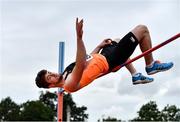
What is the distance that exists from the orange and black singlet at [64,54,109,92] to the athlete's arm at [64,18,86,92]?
0.10 meters

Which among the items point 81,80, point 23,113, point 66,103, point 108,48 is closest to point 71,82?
point 81,80

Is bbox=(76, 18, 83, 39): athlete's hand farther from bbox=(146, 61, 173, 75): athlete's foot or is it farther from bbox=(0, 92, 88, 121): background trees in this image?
bbox=(0, 92, 88, 121): background trees

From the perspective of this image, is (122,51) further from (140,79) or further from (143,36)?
(140,79)

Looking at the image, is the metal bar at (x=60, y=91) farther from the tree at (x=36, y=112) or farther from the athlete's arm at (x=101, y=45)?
the tree at (x=36, y=112)

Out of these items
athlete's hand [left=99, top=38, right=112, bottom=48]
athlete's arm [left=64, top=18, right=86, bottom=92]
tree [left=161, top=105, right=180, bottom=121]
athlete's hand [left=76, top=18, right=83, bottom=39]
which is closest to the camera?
athlete's hand [left=76, top=18, right=83, bottom=39]

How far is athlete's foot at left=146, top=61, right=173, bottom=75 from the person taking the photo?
611 cm

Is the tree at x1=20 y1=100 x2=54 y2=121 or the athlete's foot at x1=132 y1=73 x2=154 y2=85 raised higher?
the tree at x1=20 y1=100 x2=54 y2=121

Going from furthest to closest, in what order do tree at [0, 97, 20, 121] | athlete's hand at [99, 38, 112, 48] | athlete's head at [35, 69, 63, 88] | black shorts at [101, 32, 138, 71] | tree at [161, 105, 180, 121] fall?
tree at [0, 97, 20, 121], tree at [161, 105, 180, 121], athlete's hand at [99, 38, 112, 48], athlete's head at [35, 69, 63, 88], black shorts at [101, 32, 138, 71]

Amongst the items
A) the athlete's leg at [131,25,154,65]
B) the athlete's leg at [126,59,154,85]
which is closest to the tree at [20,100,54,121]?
the athlete's leg at [126,59,154,85]

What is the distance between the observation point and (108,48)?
20.2 ft

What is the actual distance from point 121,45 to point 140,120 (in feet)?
131

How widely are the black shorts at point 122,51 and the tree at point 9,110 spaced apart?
4843cm

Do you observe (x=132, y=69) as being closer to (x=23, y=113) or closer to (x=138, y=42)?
(x=138, y=42)

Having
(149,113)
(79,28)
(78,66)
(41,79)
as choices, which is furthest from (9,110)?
(79,28)
